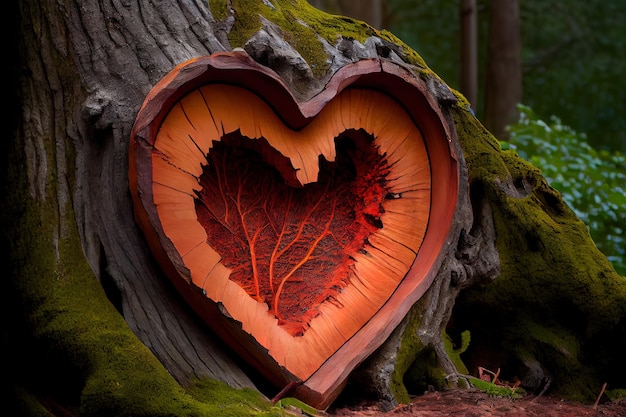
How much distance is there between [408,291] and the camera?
9.87 ft

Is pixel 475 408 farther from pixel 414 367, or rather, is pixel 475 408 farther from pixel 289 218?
pixel 289 218

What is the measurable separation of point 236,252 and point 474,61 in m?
6.66

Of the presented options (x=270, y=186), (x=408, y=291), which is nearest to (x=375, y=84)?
(x=270, y=186)

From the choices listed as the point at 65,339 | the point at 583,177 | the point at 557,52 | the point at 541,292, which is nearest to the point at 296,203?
the point at 65,339

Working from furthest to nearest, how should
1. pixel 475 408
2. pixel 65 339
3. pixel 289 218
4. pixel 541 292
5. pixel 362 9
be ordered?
pixel 362 9 < pixel 541 292 < pixel 289 218 < pixel 475 408 < pixel 65 339

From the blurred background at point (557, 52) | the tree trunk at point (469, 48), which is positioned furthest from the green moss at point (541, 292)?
the blurred background at point (557, 52)

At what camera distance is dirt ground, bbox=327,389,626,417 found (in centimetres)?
274

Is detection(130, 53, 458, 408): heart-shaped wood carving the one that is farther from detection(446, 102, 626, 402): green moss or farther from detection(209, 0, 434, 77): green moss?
detection(446, 102, 626, 402): green moss

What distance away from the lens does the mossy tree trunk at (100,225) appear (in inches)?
93.6

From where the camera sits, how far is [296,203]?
Result: 3047 millimetres

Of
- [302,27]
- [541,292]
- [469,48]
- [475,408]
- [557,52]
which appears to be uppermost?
[557,52]

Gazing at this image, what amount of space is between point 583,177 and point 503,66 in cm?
376

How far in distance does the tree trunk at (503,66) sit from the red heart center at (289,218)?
20.5 feet

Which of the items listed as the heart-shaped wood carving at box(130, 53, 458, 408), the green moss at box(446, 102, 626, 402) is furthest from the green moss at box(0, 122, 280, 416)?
the green moss at box(446, 102, 626, 402)
